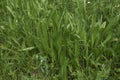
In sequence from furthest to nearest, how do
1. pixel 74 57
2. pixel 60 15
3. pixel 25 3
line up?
pixel 25 3
pixel 60 15
pixel 74 57

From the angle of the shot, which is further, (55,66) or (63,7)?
(63,7)

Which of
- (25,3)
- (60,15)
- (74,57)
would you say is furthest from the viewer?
(25,3)

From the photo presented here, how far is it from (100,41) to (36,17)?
0.60 meters

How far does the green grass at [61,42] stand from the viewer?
2172 millimetres

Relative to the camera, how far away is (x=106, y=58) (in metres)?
2.22

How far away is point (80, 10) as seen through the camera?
2.45 meters

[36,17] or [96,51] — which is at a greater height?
[36,17]

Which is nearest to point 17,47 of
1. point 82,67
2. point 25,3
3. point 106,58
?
point 25,3

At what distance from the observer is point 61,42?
2180mm

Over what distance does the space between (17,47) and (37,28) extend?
0.27 metres

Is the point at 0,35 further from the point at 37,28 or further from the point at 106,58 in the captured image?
the point at 106,58

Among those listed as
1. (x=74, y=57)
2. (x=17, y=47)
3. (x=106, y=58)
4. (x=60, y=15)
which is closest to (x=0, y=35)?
(x=17, y=47)

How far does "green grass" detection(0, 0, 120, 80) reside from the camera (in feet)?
7.13

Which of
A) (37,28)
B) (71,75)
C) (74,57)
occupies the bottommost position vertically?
(71,75)
